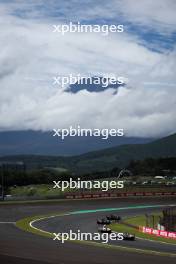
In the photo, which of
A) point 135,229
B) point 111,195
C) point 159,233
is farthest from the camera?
point 111,195

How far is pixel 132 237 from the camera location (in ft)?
121

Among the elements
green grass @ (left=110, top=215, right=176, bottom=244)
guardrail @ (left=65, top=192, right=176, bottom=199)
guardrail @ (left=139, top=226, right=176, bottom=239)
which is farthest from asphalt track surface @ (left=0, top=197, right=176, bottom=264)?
guardrail @ (left=65, top=192, right=176, bottom=199)

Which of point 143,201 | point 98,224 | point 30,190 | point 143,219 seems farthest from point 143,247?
point 30,190

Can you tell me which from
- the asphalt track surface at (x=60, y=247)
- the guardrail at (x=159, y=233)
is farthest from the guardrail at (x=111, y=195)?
the guardrail at (x=159, y=233)

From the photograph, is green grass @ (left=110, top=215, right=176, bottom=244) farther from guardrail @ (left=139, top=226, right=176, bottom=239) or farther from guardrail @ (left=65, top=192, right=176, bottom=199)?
guardrail @ (left=65, top=192, right=176, bottom=199)

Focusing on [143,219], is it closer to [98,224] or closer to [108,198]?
[98,224]

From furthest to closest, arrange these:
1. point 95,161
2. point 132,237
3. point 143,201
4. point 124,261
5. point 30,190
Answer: point 95,161 < point 30,190 < point 143,201 < point 132,237 < point 124,261

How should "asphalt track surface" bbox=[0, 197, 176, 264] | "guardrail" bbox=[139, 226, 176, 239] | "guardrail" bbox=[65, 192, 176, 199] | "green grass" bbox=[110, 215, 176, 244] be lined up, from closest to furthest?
"asphalt track surface" bbox=[0, 197, 176, 264]
"green grass" bbox=[110, 215, 176, 244]
"guardrail" bbox=[139, 226, 176, 239]
"guardrail" bbox=[65, 192, 176, 199]

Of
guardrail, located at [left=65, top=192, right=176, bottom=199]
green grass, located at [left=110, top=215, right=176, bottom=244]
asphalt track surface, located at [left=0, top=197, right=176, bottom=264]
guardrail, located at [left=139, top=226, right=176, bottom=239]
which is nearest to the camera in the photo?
asphalt track surface, located at [left=0, top=197, right=176, bottom=264]

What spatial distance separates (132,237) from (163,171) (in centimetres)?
9330

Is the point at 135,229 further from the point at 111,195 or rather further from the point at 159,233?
the point at 111,195

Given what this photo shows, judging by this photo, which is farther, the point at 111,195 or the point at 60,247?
the point at 111,195

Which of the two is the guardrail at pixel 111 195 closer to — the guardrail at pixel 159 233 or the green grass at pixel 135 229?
the green grass at pixel 135 229

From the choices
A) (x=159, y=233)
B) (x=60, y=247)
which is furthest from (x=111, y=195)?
(x=60, y=247)
